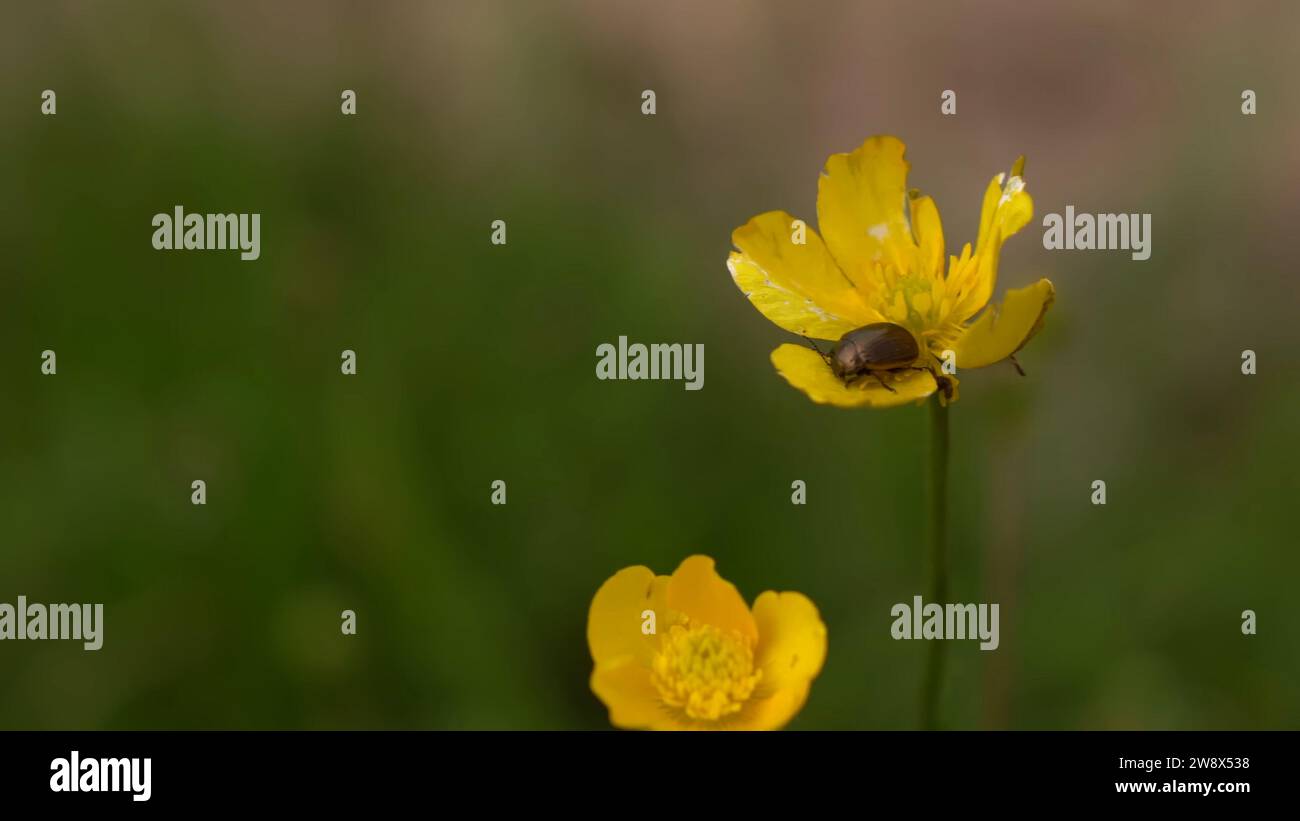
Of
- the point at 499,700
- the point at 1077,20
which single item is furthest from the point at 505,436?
the point at 1077,20

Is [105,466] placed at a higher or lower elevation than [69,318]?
lower

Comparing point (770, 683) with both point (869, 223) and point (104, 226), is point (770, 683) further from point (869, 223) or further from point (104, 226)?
point (104, 226)

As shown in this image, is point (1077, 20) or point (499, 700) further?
point (1077, 20)

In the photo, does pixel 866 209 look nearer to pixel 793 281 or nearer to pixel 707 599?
pixel 793 281

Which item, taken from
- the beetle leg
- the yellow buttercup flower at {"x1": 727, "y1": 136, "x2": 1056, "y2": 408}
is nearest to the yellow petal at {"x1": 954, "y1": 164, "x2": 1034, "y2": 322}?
the yellow buttercup flower at {"x1": 727, "y1": 136, "x2": 1056, "y2": 408}

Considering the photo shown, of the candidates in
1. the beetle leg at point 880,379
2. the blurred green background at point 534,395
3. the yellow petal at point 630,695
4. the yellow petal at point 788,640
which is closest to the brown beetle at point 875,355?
the beetle leg at point 880,379

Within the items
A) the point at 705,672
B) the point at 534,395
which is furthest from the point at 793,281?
the point at 534,395
